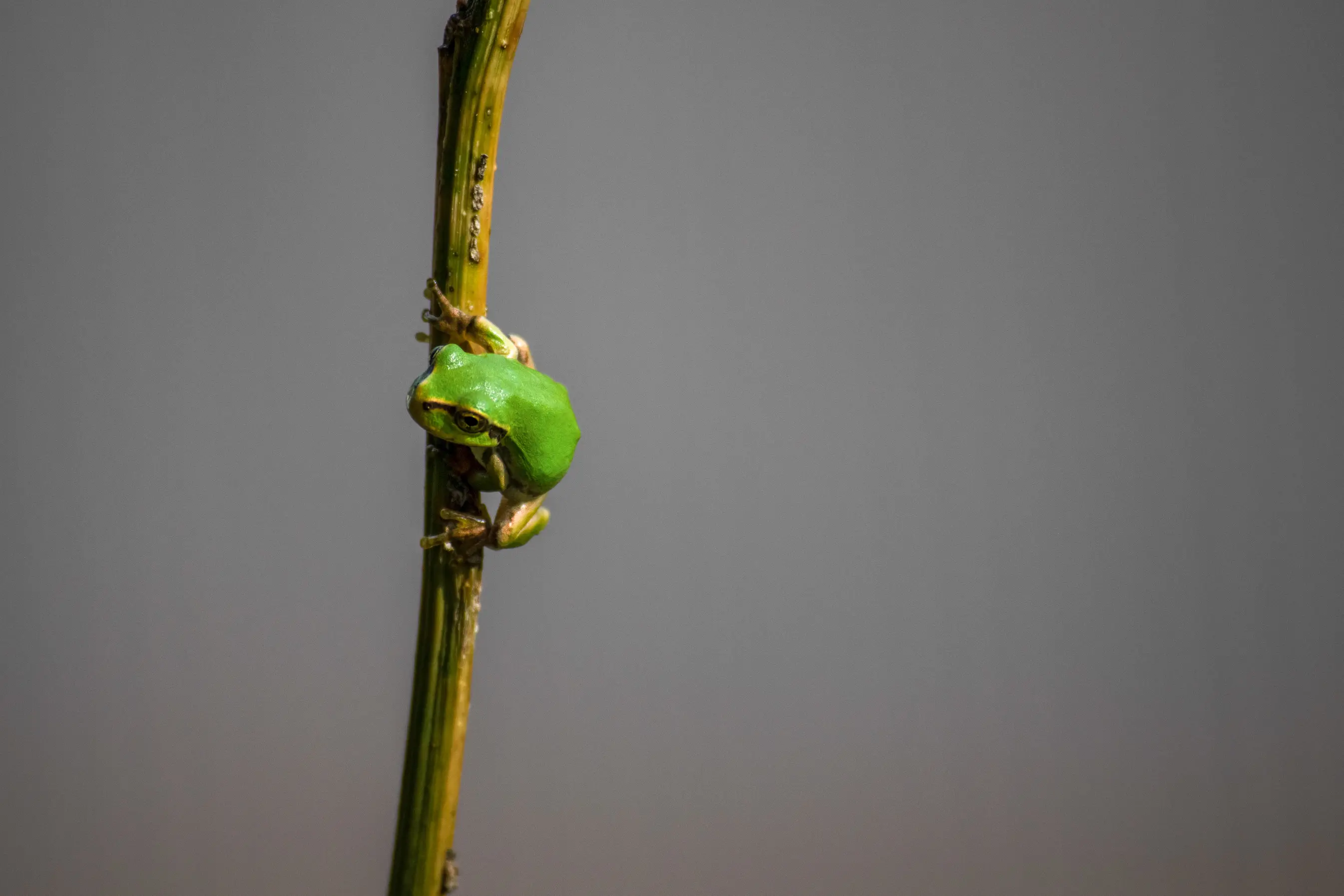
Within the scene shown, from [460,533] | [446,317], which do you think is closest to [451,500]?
[460,533]

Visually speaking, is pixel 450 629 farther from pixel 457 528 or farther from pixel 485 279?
pixel 485 279

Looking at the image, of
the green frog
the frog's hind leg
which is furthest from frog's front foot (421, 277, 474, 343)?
the frog's hind leg

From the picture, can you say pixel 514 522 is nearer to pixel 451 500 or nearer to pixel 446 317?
pixel 451 500

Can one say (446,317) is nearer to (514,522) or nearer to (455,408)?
(455,408)

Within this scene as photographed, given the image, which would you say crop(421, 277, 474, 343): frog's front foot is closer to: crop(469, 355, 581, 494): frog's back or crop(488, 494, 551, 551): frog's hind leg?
crop(469, 355, 581, 494): frog's back

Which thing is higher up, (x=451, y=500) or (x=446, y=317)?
(x=446, y=317)

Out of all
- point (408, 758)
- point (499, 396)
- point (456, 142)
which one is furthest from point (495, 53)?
point (408, 758)
